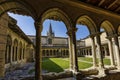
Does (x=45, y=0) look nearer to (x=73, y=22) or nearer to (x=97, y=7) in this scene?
(x=73, y=22)

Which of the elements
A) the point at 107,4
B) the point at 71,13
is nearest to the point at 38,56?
the point at 71,13

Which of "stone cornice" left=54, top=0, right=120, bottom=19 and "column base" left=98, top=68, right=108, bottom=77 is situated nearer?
"stone cornice" left=54, top=0, right=120, bottom=19

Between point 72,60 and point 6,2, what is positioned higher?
point 6,2

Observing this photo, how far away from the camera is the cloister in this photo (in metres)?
4.66

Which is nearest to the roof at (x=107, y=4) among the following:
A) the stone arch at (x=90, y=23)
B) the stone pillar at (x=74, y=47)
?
the stone arch at (x=90, y=23)

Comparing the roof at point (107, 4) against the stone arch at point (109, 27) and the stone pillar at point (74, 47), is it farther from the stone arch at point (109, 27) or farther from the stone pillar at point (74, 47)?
the stone pillar at point (74, 47)

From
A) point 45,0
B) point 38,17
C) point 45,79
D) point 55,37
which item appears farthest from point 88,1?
point 55,37

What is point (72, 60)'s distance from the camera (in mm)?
5793

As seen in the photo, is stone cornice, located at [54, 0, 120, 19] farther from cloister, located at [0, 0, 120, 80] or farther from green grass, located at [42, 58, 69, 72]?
green grass, located at [42, 58, 69, 72]

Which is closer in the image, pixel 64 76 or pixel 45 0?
pixel 45 0

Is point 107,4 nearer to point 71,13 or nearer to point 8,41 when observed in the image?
point 71,13

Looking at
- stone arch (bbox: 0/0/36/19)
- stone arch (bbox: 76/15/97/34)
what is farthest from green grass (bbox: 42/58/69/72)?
stone arch (bbox: 0/0/36/19)

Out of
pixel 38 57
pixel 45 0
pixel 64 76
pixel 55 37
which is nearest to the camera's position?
pixel 38 57

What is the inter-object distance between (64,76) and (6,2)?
393 centimetres
